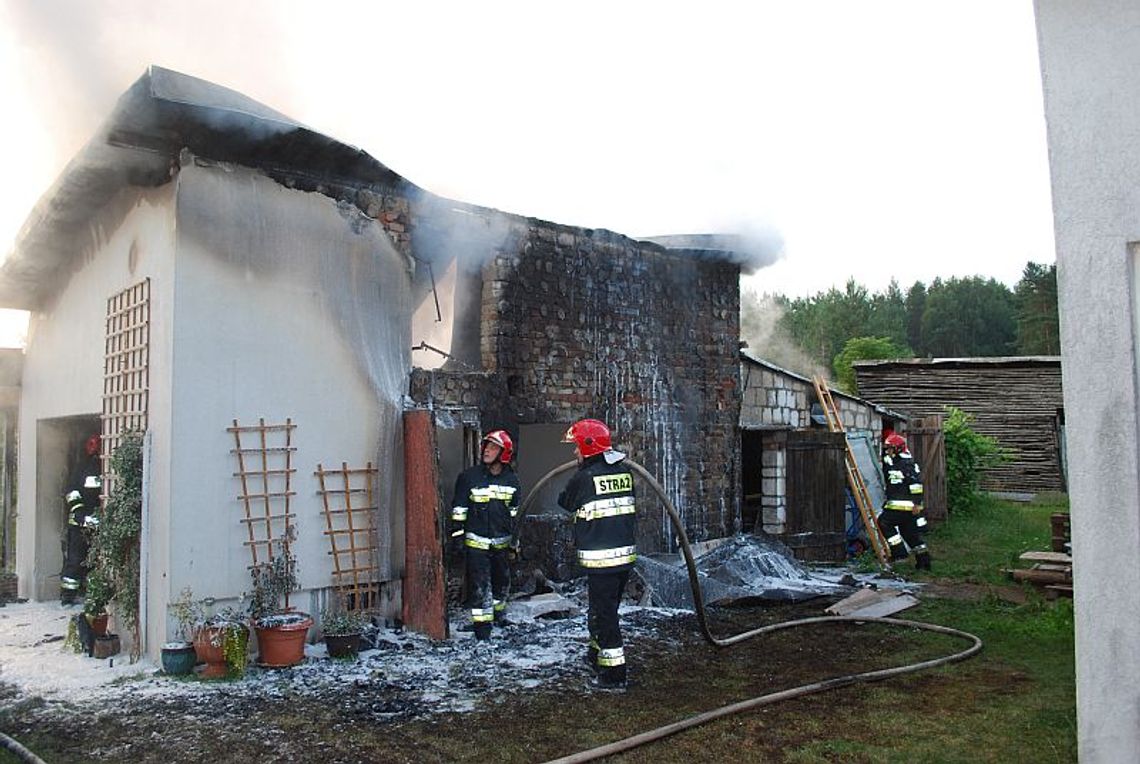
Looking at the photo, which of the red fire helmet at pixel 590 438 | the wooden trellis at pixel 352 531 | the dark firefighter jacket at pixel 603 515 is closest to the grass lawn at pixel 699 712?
the dark firefighter jacket at pixel 603 515

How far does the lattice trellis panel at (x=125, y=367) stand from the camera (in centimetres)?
785

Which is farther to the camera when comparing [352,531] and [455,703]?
[352,531]

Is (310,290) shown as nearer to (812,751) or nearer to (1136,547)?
(812,751)

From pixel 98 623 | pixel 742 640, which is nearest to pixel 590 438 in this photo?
pixel 742 640

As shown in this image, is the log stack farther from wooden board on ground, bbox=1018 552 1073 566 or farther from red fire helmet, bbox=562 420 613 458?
red fire helmet, bbox=562 420 613 458

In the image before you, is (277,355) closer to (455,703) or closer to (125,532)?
(125,532)

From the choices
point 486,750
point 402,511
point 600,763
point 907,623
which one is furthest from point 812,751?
point 402,511

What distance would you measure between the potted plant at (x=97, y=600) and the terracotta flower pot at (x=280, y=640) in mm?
1536

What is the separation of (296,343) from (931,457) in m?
12.7

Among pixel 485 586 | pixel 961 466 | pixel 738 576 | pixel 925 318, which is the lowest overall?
pixel 738 576

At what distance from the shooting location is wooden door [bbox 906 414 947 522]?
16312mm

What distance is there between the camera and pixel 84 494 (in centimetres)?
1011

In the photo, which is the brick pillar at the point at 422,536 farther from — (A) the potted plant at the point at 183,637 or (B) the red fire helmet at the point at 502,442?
(A) the potted plant at the point at 183,637

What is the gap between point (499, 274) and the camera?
31.1ft
